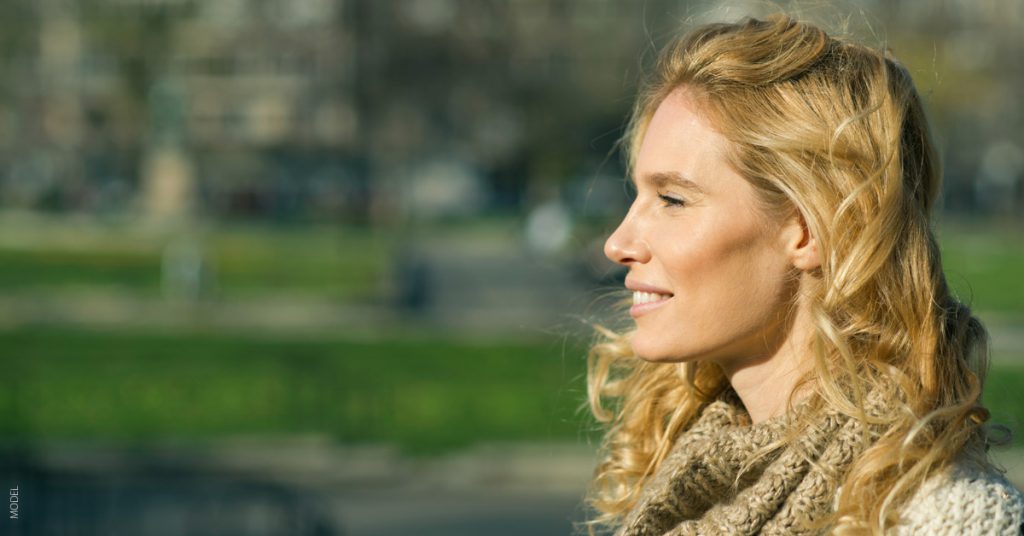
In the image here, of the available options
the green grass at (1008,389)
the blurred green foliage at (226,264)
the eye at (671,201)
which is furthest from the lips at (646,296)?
the blurred green foliage at (226,264)

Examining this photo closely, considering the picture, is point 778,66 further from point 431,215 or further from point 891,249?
point 431,215

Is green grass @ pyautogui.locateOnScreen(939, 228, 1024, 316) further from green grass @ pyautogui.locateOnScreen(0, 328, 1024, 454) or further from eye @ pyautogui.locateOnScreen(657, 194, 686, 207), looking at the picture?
eye @ pyautogui.locateOnScreen(657, 194, 686, 207)

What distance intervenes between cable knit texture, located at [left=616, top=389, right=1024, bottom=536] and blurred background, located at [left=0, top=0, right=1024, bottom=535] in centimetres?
54

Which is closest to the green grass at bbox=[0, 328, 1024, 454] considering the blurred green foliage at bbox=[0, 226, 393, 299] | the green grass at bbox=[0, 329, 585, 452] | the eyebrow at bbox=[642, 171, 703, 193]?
the green grass at bbox=[0, 329, 585, 452]

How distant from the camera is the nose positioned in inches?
89.7

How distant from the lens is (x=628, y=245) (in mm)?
2285

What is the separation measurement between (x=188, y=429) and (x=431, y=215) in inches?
2276

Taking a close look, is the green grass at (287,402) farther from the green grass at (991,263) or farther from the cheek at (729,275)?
the cheek at (729,275)

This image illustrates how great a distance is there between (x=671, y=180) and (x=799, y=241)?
227 mm

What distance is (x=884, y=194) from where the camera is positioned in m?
2.05

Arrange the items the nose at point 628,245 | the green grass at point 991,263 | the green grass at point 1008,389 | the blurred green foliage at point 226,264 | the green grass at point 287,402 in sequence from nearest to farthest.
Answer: the nose at point 628,245 → the green grass at point 1008,389 → the green grass at point 287,402 → the green grass at point 991,263 → the blurred green foliage at point 226,264

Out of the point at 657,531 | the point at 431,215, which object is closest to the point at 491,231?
the point at 431,215

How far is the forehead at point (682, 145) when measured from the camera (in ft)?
7.14

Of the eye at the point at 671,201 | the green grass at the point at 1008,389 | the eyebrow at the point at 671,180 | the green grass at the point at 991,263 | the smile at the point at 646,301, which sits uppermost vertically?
the green grass at the point at 991,263
